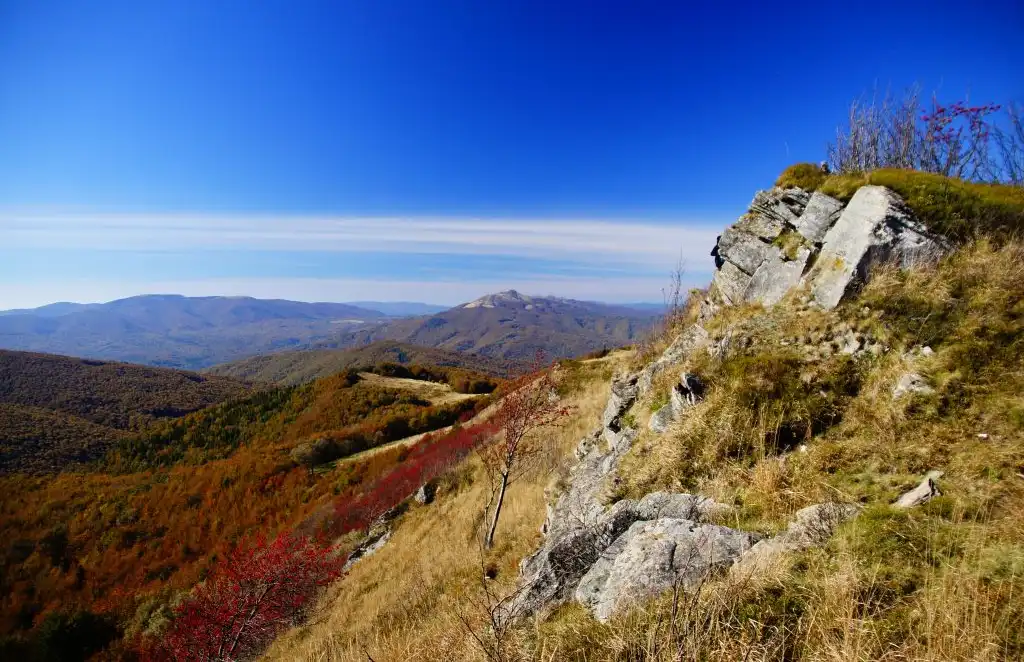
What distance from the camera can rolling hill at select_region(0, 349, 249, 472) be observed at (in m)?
82.4

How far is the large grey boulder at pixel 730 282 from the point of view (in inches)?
464

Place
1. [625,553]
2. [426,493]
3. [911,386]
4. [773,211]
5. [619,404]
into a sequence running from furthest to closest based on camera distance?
[426,493]
[773,211]
[619,404]
[911,386]
[625,553]

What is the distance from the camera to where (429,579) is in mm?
9695

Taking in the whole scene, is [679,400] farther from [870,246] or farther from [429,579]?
[429,579]

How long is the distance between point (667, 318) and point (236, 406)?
90913mm

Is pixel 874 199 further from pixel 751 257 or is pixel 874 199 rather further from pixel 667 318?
pixel 667 318

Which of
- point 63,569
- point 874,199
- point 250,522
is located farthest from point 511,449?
point 63,569

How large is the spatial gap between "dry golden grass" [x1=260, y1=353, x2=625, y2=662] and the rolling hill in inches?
3942

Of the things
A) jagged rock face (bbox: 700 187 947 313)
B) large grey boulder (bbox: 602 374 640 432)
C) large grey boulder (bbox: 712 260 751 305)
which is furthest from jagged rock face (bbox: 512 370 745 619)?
large grey boulder (bbox: 712 260 751 305)

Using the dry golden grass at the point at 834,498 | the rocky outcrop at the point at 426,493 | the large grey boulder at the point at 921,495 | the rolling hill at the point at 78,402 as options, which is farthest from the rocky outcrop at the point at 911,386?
the rolling hill at the point at 78,402

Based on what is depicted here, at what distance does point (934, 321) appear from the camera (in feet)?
23.0

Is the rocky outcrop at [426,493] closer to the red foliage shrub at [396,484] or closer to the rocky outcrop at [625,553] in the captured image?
the red foliage shrub at [396,484]

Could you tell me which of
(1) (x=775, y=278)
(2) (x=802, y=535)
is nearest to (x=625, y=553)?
(2) (x=802, y=535)

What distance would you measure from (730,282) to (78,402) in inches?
7053
